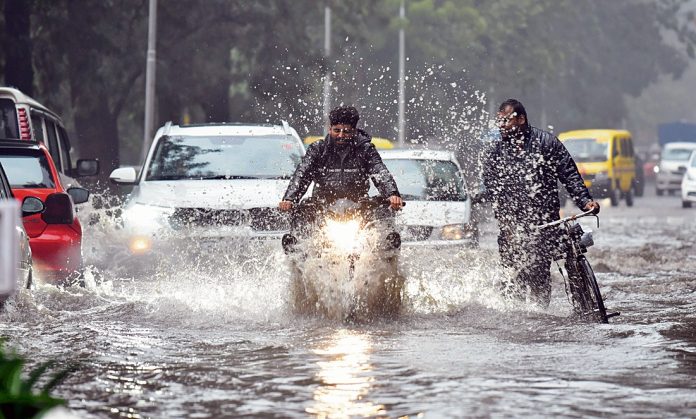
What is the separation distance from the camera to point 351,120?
40.0 ft

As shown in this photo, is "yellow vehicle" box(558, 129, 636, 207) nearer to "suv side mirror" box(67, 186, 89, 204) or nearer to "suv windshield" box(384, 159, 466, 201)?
"suv windshield" box(384, 159, 466, 201)

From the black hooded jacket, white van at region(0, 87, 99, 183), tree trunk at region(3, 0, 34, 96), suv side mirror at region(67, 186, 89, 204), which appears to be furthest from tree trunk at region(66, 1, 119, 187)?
the black hooded jacket

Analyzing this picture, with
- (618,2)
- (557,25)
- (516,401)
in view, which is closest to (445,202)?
(516,401)

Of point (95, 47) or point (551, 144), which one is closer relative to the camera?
point (551, 144)

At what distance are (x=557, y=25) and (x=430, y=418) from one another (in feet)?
232

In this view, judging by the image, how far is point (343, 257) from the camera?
11953mm

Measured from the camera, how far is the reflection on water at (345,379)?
7812mm

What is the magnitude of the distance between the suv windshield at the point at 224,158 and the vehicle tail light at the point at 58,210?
9.25ft

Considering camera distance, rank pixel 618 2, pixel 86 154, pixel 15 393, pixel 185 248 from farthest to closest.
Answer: pixel 618 2, pixel 86 154, pixel 185 248, pixel 15 393

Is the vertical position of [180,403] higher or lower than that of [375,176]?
lower

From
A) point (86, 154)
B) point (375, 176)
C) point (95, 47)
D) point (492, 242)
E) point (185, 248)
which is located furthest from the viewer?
point (86, 154)

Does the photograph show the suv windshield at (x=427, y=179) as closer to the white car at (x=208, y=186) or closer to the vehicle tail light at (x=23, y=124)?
the white car at (x=208, y=186)

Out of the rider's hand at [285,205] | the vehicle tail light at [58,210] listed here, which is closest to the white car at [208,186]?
the vehicle tail light at [58,210]

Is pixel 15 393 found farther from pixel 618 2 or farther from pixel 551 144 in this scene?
pixel 618 2
